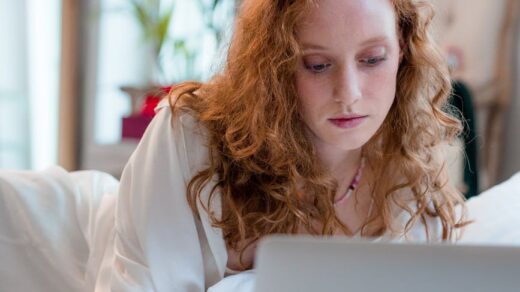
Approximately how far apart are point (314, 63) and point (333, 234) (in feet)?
1.26

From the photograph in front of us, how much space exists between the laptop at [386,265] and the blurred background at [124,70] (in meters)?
2.08

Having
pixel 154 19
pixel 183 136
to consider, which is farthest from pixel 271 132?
pixel 154 19

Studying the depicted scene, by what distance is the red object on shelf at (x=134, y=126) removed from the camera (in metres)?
3.13

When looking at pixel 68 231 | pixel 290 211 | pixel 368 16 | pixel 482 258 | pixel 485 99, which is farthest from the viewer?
pixel 485 99

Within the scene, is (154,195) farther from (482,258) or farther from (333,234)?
(482,258)

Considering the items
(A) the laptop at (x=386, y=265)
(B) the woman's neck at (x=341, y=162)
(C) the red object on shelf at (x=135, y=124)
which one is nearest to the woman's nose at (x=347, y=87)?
(B) the woman's neck at (x=341, y=162)

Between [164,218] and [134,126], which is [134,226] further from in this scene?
[134,126]

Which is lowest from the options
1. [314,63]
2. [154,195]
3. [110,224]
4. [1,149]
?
[1,149]

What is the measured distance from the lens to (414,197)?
1.47 meters

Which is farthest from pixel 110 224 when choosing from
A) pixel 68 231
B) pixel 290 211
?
pixel 290 211

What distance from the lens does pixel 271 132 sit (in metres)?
1.24

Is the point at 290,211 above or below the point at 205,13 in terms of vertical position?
below

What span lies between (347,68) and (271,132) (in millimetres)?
180

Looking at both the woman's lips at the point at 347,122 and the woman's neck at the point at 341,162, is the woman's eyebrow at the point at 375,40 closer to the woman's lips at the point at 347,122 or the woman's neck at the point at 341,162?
the woman's lips at the point at 347,122
